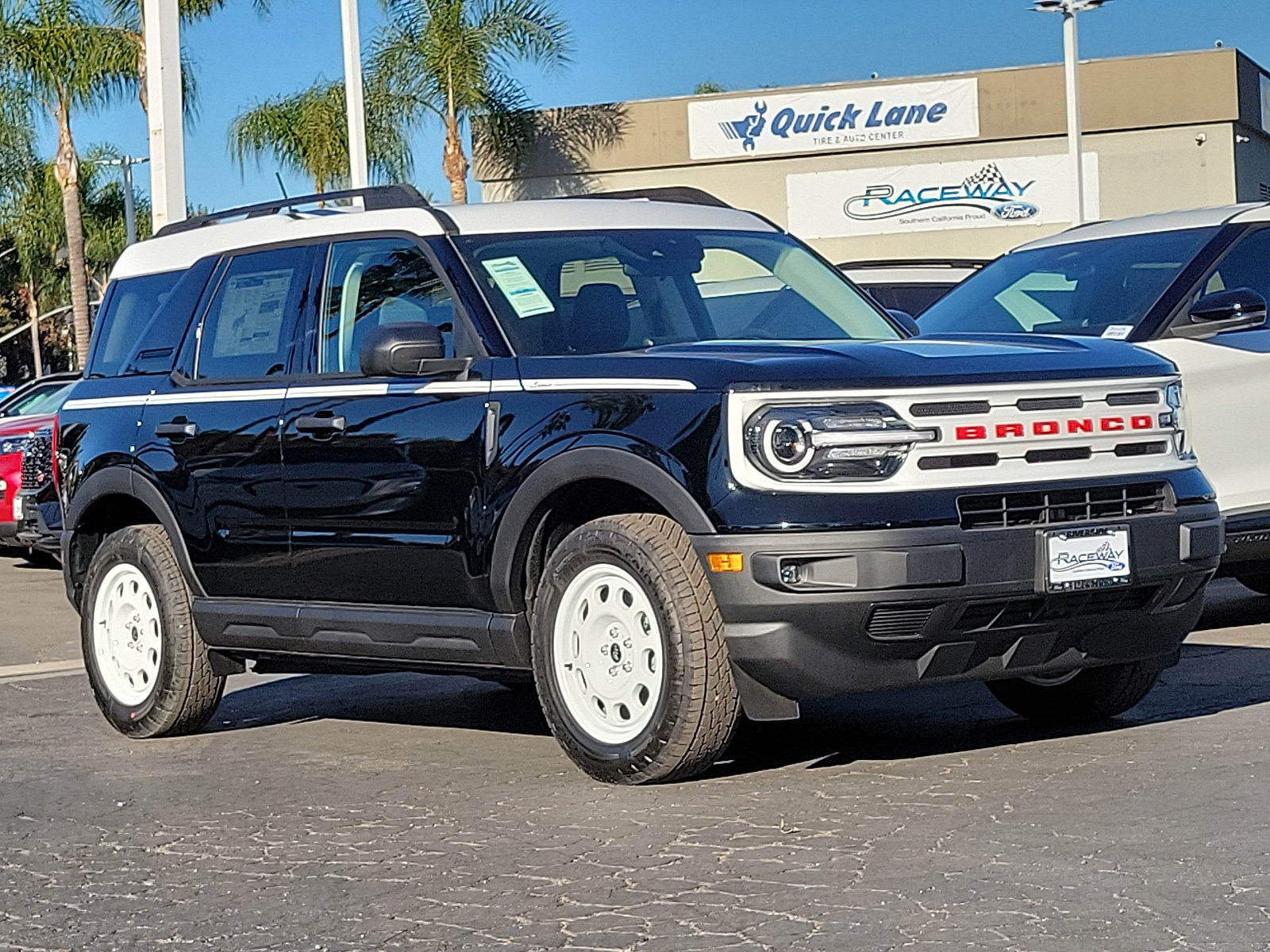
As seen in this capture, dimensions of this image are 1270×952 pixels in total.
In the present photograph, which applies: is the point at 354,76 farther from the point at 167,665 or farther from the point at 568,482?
the point at 568,482

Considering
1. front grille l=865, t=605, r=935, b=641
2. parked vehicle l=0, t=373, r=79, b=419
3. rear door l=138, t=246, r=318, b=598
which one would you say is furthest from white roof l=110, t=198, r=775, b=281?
parked vehicle l=0, t=373, r=79, b=419

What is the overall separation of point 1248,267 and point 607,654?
182 inches

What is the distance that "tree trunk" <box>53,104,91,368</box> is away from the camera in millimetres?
44938

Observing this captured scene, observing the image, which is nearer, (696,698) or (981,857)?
(981,857)

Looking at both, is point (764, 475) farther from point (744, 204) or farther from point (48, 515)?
point (744, 204)

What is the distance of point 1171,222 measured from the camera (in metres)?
10.0

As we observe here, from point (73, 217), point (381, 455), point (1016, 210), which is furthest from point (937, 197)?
point (381, 455)

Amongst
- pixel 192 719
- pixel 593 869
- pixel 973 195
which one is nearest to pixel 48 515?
pixel 192 719

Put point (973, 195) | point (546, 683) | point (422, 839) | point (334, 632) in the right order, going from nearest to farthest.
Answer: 1. point (422, 839)
2. point (546, 683)
3. point (334, 632)
4. point (973, 195)

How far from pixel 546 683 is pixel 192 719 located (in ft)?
6.80

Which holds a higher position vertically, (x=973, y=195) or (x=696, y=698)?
(x=973, y=195)

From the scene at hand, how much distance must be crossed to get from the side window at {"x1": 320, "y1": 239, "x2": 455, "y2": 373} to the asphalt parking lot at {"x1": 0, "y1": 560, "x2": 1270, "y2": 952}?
1.42 meters

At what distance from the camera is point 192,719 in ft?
26.1

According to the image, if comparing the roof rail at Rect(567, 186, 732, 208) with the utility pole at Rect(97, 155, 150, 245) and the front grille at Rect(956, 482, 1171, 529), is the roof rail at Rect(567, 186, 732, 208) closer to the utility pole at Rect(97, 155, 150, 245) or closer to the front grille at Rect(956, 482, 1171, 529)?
the front grille at Rect(956, 482, 1171, 529)
